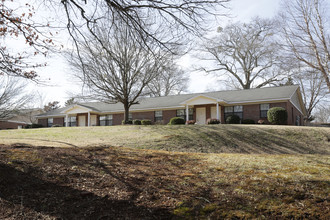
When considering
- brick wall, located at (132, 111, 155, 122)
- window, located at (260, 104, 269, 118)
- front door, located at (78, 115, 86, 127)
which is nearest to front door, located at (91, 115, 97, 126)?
front door, located at (78, 115, 86, 127)

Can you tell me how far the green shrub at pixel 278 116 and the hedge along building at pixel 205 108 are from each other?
162 centimetres

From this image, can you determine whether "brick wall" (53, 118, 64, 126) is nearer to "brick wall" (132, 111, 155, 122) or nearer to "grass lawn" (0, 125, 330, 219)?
A: "brick wall" (132, 111, 155, 122)

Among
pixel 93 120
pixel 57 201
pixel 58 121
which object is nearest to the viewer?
pixel 57 201

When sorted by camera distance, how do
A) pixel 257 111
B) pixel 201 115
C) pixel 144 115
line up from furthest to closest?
1. pixel 144 115
2. pixel 201 115
3. pixel 257 111

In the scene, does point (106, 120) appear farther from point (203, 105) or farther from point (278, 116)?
point (278, 116)

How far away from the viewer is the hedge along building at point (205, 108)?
2505cm

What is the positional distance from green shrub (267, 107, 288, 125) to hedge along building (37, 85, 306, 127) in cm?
162

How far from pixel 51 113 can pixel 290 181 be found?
36.0 m

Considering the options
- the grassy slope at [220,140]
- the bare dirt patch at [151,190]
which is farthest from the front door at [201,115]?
the bare dirt patch at [151,190]

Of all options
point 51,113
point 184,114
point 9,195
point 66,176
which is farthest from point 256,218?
point 51,113

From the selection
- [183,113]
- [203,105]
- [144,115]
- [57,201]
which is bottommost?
[57,201]

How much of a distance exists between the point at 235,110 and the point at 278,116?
15.8ft

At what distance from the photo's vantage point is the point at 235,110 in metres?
26.4

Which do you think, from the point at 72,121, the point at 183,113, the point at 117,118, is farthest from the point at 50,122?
the point at 183,113
